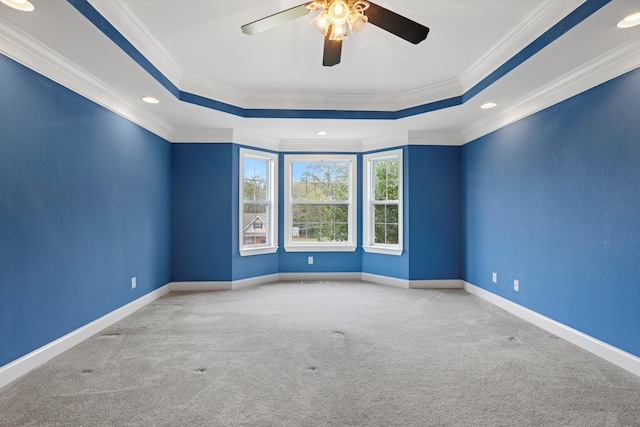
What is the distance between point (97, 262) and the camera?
3.22 metres

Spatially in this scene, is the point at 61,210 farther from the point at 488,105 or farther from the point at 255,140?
the point at 488,105

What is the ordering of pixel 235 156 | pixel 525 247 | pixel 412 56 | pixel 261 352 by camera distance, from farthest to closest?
pixel 235 156 → pixel 525 247 → pixel 412 56 → pixel 261 352

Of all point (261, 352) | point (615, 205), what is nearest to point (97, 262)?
point (261, 352)

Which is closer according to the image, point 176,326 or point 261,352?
point 261,352

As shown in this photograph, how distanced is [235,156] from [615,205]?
438cm

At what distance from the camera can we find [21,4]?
193 cm

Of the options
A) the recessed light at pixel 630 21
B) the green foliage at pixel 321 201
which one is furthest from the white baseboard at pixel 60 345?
the recessed light at pixel 630 21

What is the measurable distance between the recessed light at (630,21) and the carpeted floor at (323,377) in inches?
92.5

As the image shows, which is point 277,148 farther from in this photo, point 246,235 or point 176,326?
point 176,326

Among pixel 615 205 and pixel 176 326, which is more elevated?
pixel 615 205

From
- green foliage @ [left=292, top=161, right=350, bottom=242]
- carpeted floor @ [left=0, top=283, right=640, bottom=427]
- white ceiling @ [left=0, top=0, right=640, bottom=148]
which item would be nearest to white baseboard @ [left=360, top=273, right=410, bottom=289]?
green foliage @ [left=292, top=161, right=350, bottom=242]

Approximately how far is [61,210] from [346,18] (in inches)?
105

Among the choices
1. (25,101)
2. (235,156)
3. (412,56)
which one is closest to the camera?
(25,101)

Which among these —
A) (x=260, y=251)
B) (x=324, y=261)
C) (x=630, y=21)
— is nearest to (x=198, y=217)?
(x=260, y=251)
